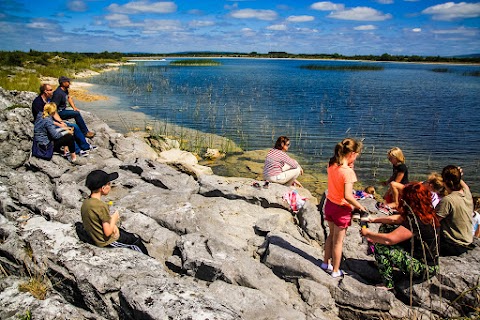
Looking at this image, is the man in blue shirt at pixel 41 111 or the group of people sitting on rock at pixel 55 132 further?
the man in blue shirt at pixel 41 111

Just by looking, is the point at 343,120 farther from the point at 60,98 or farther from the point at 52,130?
the point at 52,130

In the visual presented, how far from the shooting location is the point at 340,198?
17.7 feet

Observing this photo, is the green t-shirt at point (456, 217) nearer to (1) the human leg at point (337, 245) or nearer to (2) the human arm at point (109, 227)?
(1) the human leg at point (337, 245)

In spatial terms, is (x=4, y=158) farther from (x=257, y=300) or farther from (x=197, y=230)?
(x=257, y=300)

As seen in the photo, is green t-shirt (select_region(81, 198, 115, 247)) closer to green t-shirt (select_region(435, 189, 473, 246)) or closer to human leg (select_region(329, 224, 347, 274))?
human leg (select_region(329, 224, 347, 274))

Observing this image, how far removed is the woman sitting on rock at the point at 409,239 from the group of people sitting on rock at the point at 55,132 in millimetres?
8504

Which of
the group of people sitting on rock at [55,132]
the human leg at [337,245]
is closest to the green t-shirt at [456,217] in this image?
the human leg at [337,245]

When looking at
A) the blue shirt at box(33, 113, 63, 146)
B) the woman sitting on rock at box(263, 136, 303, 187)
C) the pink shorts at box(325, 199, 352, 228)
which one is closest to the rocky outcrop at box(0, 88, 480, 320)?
the woman sitting on rock at box(263, 136, 303, 187)

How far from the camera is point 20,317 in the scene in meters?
4.28

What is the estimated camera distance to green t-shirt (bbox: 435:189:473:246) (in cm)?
534

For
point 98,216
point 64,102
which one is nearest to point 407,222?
point 98,216

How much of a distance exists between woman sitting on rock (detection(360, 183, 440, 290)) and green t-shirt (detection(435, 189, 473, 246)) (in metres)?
0.18

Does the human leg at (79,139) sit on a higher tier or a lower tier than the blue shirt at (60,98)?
lower

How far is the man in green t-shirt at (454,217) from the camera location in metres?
5.34
